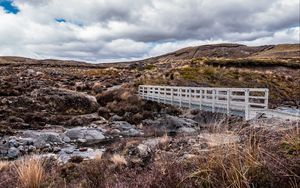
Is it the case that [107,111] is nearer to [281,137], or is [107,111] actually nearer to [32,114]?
[32,114]

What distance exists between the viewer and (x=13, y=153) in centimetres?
1384

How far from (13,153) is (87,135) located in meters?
4.96

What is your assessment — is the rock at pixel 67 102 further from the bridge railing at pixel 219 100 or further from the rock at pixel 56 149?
the rock at pixel 56 149

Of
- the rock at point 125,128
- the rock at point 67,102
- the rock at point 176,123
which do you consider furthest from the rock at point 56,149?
the rock at point 67,102

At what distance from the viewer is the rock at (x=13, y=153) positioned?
1347cm

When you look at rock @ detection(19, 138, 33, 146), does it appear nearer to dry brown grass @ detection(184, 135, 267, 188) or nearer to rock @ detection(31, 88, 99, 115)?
rock @ detection(31, 88, 99, 115)

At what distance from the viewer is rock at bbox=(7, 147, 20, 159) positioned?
13.5 m

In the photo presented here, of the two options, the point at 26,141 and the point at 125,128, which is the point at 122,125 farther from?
the point at 26,141

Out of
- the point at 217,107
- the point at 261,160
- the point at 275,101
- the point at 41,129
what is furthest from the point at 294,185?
the point at 275,101

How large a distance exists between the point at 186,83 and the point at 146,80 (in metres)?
4.63

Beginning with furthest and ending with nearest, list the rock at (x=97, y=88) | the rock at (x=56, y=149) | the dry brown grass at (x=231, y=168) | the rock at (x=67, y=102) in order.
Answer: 1. the rock at (x=97, y=88)
2. the rock at (x=67, y=102)
3. the rock at (x=56, y=149)
4. the dry brown grass at (x=231, y=168)

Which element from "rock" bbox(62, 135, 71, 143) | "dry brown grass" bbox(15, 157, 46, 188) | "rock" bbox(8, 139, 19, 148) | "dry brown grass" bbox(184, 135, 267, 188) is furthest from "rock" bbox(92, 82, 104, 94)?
"dry brown grass" bbox(184, 135, 267, 188)

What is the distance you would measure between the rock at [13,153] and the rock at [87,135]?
3.79 metres

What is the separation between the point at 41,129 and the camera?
20.6 metres
